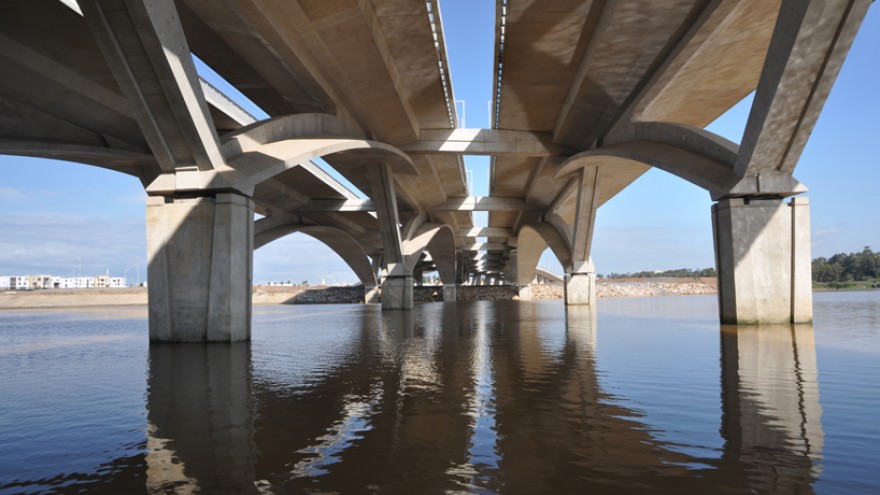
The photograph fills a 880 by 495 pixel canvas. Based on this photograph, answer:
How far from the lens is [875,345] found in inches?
444

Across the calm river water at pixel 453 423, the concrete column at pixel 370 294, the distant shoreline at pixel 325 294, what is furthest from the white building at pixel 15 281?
the calm river water at pixel 453 423

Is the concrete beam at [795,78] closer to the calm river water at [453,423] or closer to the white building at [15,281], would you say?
the calm river water at [453,423]

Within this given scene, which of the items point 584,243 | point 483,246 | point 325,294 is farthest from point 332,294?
point 584,243

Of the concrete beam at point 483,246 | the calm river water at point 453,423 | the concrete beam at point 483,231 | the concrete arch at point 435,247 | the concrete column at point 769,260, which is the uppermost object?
the concrete beam at point 483,231

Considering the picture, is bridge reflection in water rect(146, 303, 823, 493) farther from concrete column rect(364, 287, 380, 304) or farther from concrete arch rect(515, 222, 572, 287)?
concrete column rect(364, 287, 380, 304)

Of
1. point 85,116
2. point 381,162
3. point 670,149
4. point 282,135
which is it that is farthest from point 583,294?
point 85,116

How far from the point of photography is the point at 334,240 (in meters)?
63.2

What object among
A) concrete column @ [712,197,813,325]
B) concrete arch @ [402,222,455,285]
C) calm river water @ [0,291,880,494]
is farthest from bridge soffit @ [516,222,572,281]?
calm river water @ [0,291,880,494]

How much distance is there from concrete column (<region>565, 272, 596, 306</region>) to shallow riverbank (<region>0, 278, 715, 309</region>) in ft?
124

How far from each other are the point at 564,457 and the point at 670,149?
19862 mm

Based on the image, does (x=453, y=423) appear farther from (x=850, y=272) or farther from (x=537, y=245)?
(x=850, y=272)

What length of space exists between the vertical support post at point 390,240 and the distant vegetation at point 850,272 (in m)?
81.8

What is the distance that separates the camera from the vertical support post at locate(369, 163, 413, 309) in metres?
34.0

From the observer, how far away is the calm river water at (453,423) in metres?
3.98
